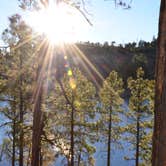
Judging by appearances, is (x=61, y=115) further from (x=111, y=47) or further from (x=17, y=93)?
(x=111, y=47)

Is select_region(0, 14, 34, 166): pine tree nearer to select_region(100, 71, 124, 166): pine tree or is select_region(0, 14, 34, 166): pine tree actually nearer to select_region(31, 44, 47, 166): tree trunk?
select_region(100, 71, 124, 166): pine tree

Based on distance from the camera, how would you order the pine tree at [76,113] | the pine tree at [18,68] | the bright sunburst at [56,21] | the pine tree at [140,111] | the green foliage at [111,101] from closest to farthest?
the bright sunburst at [56,21] → the pine tree at [18,68] → the pine tree at [76,113] → the pine tree at [140,111] → the green foliage at [111,101]

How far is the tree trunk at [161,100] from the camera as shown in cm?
203

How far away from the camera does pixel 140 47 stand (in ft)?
309

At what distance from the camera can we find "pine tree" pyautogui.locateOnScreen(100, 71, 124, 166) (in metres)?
16.9

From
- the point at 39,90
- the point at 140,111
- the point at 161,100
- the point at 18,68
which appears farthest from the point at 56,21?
the point at 140,111

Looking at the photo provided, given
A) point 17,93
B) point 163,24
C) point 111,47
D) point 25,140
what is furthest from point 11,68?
point 111,47

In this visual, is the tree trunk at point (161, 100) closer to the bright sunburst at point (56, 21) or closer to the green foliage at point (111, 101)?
the bright sunburst at point (56, 21)

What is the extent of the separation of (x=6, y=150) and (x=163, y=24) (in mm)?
16099

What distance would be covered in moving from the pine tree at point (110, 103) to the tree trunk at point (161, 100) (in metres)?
14.6

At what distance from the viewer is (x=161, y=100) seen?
2051 mm

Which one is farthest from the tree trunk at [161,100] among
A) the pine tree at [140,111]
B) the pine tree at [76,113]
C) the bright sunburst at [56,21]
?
the pine tree at [140,111]

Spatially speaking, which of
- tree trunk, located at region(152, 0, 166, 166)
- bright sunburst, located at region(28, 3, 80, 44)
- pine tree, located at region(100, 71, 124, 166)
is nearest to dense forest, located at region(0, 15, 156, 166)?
pine tree, located at region(100, 71, 124, 166)

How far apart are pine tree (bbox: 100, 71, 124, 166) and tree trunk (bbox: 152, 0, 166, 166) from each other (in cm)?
1465
